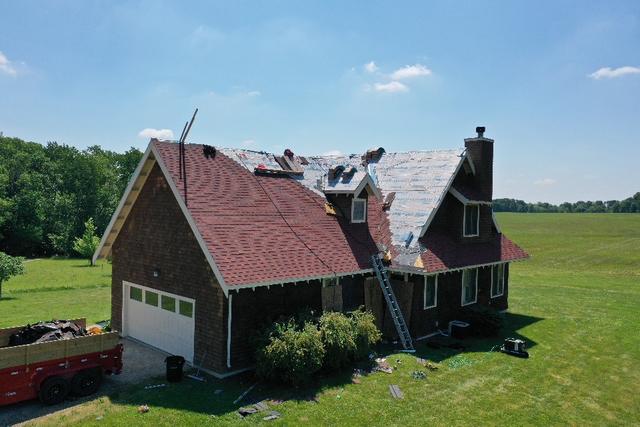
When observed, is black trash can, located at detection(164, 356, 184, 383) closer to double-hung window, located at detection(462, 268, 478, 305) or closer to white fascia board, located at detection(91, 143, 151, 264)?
white fascia board, located at detection(91, 143, 151, 264)

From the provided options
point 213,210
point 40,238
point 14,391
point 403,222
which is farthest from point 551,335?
point 40,238

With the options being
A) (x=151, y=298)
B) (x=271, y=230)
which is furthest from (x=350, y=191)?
(x=151, y=298)

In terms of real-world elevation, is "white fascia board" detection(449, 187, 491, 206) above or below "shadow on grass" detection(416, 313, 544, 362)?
above

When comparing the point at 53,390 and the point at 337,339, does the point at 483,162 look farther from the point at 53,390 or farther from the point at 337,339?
the point at 53,390

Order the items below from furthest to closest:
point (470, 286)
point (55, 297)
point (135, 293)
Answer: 1. point (55, 297)
2. point (470, 286)
3. point (135, 293)

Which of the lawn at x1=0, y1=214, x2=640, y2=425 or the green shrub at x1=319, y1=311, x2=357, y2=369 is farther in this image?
the green shrub at x1=319, y1=311, x2=357, y2=369

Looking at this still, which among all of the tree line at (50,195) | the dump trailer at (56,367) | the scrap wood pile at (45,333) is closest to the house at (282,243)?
the dump trailer at (56,367)

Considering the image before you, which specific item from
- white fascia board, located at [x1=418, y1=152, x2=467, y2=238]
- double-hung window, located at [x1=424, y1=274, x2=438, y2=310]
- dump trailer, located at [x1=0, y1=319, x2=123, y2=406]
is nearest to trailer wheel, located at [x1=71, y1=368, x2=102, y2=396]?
dump trailer, located at [x1=0, y1=319, x2=123, y2=406]
